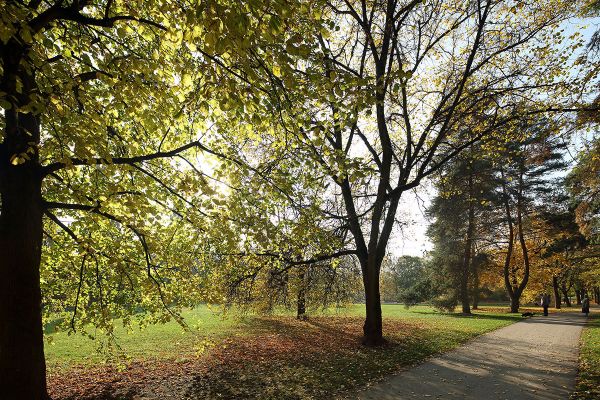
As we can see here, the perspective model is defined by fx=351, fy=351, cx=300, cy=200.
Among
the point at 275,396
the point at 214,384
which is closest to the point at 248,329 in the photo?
the point at 214,384

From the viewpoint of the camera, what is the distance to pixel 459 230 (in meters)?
27.1

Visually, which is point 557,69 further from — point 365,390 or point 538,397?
point 365,390

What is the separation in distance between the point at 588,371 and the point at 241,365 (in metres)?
8.54

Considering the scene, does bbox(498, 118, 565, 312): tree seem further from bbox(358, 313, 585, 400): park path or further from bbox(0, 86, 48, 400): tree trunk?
bbox(0, 86, 48, 400): tree trunk

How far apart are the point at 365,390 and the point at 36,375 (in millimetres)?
5505

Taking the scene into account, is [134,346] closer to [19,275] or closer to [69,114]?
[19,275]

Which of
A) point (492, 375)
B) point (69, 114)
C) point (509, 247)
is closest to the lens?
point (69, 114)

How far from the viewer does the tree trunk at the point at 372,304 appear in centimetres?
1180

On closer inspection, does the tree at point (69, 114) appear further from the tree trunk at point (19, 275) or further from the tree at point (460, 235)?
the tree at point (460, 235)

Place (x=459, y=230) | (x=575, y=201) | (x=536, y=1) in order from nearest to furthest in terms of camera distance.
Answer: (x=536, y=1) → (x=575, y=201) → (x=459, y=230)

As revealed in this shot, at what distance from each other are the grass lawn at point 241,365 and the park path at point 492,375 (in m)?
0.70

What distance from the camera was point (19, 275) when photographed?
4824mm

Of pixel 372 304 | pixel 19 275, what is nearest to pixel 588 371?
pixel 372 304

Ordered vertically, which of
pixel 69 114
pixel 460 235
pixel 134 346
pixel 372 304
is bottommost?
pixel 134 346
